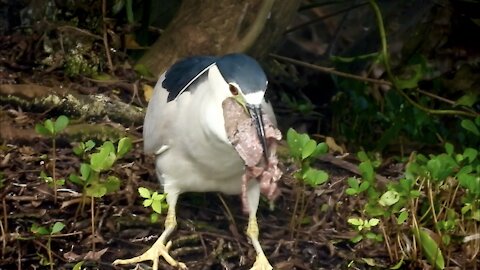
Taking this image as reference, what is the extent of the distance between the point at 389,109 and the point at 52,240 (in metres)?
2.11

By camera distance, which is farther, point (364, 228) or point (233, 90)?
point (364, 228)

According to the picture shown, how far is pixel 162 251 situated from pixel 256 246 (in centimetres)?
29

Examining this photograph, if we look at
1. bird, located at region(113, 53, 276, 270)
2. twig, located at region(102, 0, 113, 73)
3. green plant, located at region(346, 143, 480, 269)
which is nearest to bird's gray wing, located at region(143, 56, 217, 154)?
bird, located at region(113, 53, 276, 270)

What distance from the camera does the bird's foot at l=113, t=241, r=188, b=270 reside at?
9.69 ft

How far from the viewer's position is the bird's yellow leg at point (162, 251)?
2.96 metres

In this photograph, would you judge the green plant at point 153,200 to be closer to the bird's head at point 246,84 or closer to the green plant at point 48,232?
the green plant at point 48,232

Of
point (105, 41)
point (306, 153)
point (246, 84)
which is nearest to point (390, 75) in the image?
point (105, 41)

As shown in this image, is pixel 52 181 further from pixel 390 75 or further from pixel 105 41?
pixel 390 75

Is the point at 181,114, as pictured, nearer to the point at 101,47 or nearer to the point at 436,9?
the point at 101,47

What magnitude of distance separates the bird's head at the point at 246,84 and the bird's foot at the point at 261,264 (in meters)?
0.45

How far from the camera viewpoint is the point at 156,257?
2.97m

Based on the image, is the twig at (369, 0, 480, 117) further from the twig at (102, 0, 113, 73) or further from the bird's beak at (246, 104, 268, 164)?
the bird's beak at (246, 104, 268, 164)

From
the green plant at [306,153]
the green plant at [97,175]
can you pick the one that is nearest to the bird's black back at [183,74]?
the green plant at [97,175]

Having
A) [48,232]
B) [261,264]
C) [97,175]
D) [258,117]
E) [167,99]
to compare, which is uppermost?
[258,117]
